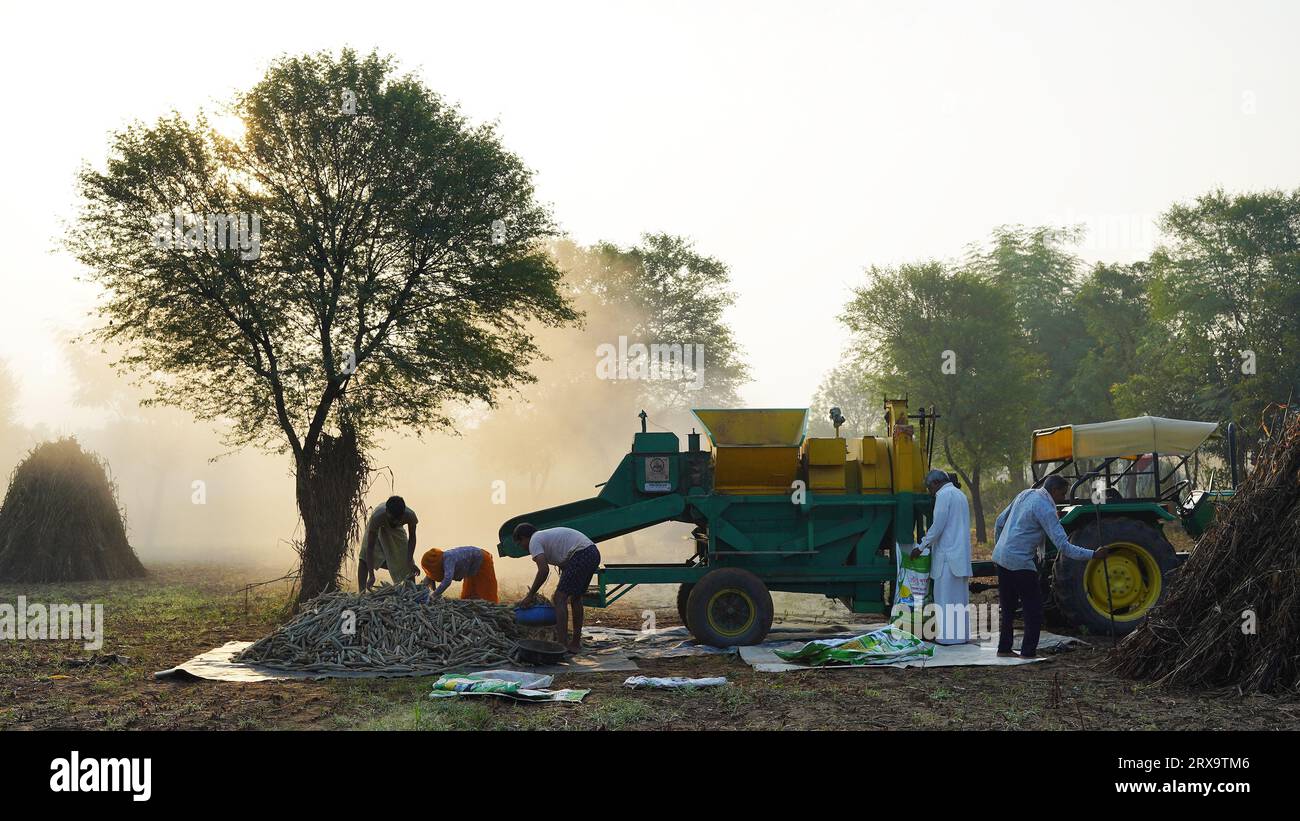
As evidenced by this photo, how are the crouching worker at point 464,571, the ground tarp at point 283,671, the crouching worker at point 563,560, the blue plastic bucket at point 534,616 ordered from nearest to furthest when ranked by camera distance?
the ground tarp at point 283,671 < the crouching worker at point 563,560 < the blue plastic bucket at point 534,616 < the crouching worker at point 464,571

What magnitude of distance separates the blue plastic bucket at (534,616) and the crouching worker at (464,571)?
0.86m

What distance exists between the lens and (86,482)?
22.7 meters

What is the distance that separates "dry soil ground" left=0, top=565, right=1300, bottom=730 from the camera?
7891 mm

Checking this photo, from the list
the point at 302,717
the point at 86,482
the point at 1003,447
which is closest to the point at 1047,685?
the point at 302,717

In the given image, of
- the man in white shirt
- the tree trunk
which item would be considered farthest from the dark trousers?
the tree trunk

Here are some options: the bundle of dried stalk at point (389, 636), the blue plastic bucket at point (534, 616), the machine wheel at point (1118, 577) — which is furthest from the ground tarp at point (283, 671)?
the machine wheel at point (1118, 577)

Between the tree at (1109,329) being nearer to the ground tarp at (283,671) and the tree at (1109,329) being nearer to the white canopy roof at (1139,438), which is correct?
the white canopy roof at (1139,438)

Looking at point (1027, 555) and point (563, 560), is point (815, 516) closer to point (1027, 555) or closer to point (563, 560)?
point (1027, 555)

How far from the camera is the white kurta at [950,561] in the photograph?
11633mm

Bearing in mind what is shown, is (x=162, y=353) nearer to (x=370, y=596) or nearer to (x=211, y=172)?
(x=211, y=172)

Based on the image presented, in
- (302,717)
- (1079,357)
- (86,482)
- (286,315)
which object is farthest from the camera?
(1079,357)

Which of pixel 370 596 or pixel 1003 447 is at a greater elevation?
pixel 1003 447

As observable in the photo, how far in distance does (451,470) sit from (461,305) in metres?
47.9

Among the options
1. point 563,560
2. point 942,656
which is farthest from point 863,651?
point 563,560
